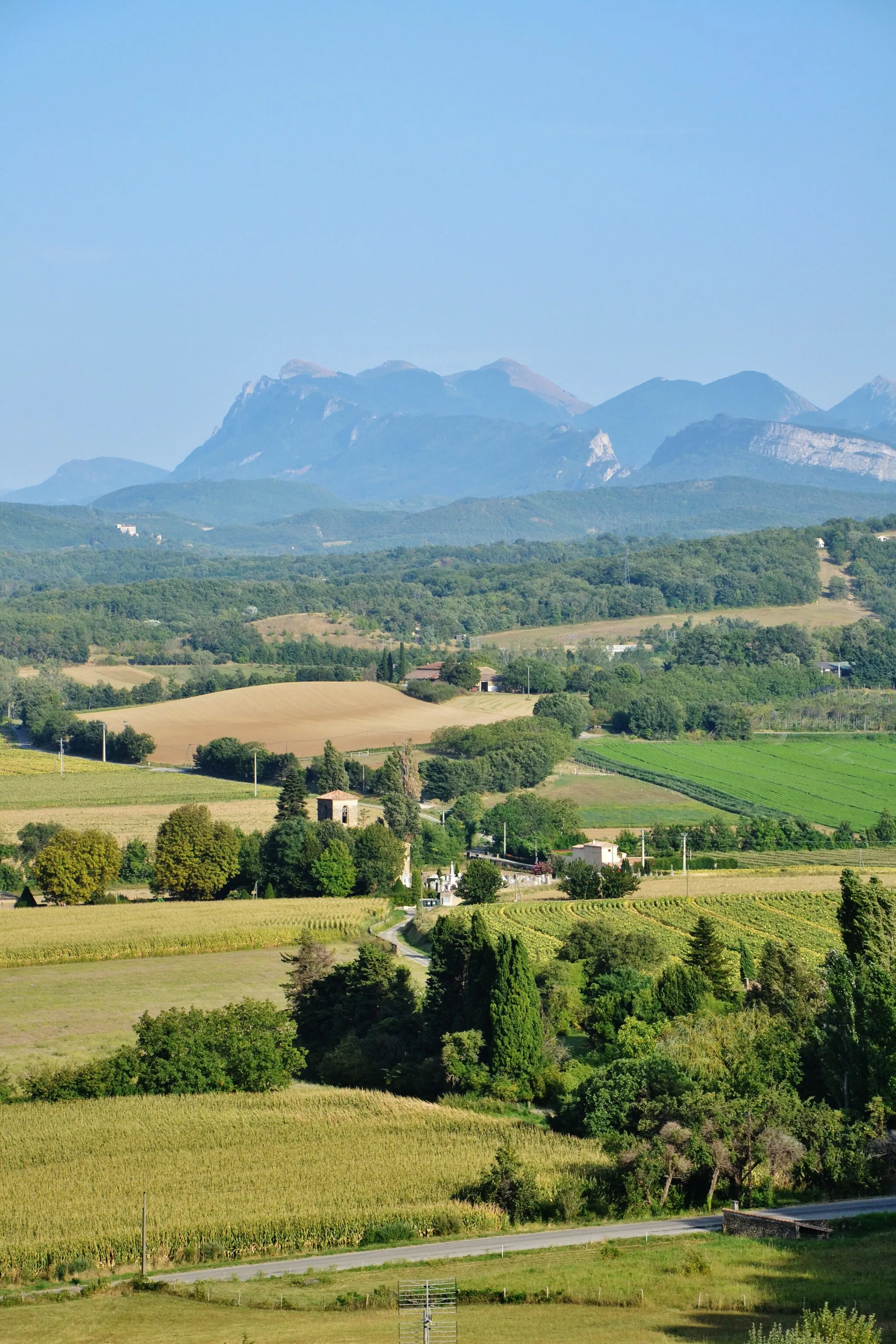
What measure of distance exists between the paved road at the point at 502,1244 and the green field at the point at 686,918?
1734 cm

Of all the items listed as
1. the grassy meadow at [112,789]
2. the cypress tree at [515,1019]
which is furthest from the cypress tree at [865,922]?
the grassy meadow at [112,789]

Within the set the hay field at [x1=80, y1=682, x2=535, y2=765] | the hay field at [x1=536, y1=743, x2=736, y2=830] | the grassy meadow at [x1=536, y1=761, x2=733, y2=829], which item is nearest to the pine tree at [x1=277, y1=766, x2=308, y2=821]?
the hay field at [x1=536, y1=743, x2=736, y2=830]

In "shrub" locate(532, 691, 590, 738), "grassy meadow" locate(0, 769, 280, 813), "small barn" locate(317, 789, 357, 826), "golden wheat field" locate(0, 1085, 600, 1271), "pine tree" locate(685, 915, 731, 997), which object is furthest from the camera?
"shrub" locate(532, 691, 590, 738)

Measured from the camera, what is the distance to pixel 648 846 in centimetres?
6675

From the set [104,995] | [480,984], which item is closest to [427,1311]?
[480,984]

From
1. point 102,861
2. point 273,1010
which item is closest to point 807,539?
point 102,861

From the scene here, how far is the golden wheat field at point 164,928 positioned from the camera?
155 ft

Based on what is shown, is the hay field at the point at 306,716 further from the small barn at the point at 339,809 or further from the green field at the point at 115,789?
the small barn at the point at 339,809

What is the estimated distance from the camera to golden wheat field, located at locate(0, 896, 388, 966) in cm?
4728

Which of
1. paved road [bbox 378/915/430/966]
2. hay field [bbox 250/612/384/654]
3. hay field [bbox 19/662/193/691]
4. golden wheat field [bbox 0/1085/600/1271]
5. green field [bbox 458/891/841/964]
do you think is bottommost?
paved road [bbox 378/915/430/966]

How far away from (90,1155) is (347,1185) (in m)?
4.93

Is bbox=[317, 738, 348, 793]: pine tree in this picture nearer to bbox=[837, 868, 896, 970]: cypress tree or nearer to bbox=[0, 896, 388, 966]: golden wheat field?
bbox=[0, 896, 388, 966]: golden wheat field

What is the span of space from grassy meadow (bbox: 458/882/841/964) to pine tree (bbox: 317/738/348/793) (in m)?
23.4

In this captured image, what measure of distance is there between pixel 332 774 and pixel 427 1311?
59.2 metres
